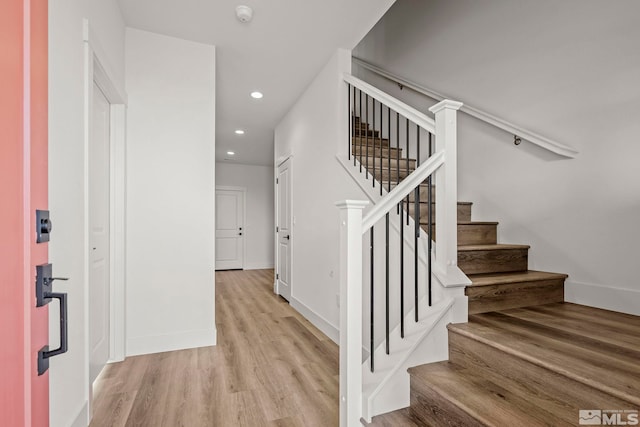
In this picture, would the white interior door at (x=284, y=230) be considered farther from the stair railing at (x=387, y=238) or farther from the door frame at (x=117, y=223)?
the stair railing at (x=387, y=238)

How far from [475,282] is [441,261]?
0.93 feet

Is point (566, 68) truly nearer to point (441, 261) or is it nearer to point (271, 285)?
point (441, 261)

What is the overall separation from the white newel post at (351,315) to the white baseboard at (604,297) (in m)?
1.66

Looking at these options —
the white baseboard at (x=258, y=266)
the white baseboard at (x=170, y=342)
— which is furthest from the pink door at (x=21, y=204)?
the white baseboard at (x=258, y=266)

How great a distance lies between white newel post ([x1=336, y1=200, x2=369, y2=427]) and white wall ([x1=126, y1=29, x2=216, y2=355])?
1.76 metres

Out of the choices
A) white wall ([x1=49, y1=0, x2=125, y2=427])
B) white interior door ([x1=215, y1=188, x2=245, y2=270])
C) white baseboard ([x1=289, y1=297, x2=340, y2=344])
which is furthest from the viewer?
white interior door ([x1=215, y1=188, x2=245, y2=270])

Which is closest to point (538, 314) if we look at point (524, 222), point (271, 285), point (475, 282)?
point (475, 282)

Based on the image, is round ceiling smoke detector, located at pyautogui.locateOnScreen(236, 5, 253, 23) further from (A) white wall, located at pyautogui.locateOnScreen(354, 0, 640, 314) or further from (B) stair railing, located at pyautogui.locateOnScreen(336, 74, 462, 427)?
(A) white wall, located at pyautogui.locateOnScreen(354, 0, 640, 314)

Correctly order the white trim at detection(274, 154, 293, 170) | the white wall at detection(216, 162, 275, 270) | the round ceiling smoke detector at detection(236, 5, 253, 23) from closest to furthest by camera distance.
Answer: the round ceiling smoke detector at detection(236, 5, 253, 23)
the white trim at detection(274, 154, 293, 170)
the white wall at detection(216, 162, 275, 270)

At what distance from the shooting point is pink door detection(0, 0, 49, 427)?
67cm

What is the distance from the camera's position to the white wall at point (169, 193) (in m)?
2.63

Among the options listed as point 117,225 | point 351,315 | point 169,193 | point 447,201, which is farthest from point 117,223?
point 447,201

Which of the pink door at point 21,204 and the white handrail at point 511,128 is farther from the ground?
the white handrail at point 511,128

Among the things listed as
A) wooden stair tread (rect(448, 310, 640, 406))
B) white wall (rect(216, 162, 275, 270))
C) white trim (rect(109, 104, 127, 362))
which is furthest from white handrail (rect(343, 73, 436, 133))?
white wall (rect(216, 162, 275, 270))
